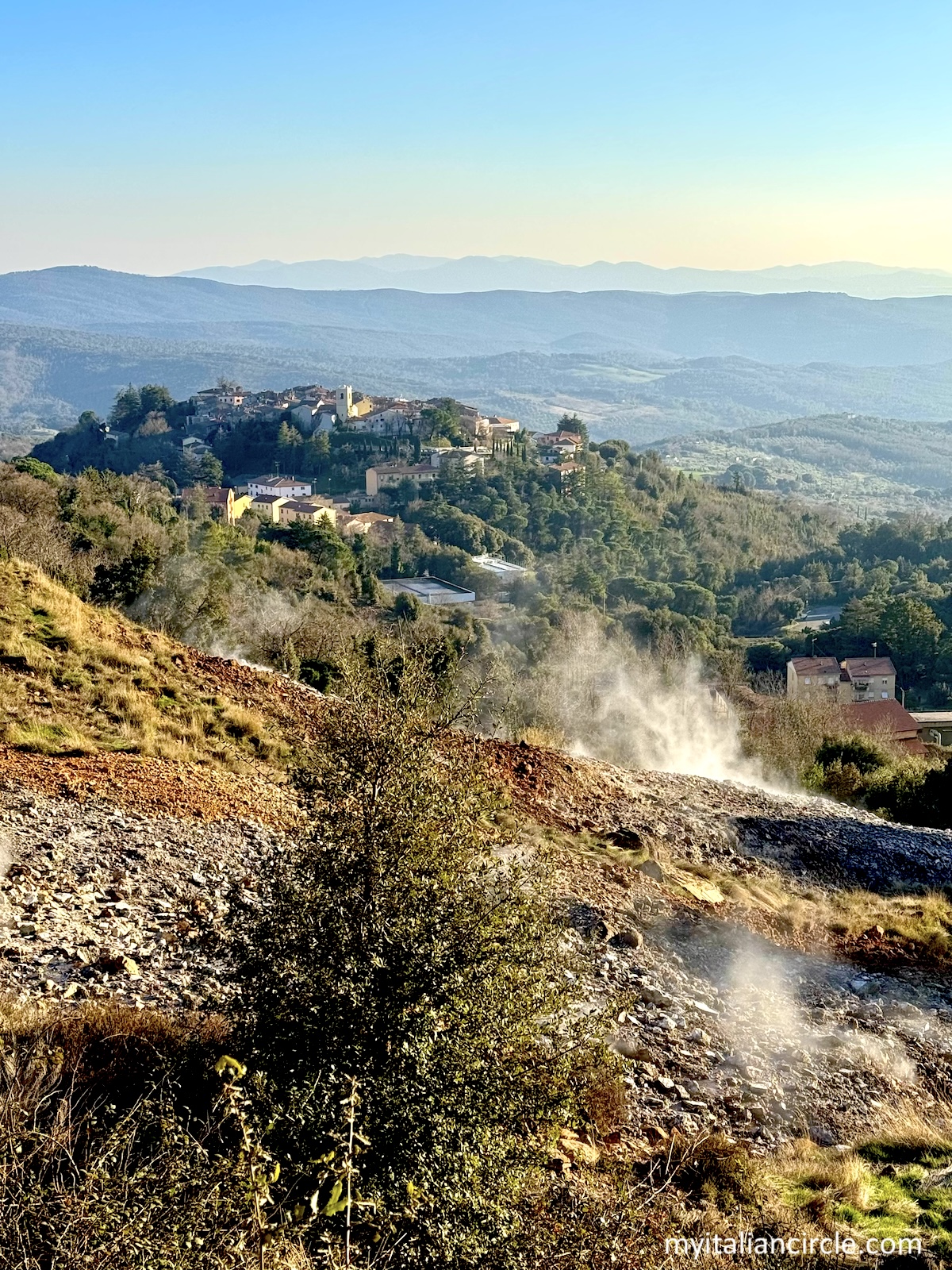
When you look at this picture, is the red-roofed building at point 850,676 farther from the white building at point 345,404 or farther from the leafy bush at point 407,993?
the white building at point 345,404

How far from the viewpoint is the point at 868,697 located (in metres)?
33.5

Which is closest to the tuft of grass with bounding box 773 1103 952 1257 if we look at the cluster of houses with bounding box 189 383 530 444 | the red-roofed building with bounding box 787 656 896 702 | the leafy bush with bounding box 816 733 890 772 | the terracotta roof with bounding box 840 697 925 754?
the leafy bush with bounding box 816 733 890 772

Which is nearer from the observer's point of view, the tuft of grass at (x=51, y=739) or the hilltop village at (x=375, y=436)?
the tuft of grass at (x=51, y=739)

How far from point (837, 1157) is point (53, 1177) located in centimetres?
451

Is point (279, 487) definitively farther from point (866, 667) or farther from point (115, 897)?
point (115, 897)

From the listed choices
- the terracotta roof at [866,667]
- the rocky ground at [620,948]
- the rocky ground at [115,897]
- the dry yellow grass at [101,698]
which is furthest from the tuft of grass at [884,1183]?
the terracotta roof at [866,667]

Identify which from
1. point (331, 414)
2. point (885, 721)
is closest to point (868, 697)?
point (885, 721)

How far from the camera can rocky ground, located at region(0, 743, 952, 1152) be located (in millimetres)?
6121

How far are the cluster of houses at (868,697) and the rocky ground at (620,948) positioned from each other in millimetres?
13695

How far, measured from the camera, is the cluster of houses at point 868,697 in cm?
2502

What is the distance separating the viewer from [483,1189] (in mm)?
3553

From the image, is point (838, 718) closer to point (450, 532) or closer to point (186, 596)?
point (186, 596)

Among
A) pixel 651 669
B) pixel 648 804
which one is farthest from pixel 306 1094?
pixel 651 669

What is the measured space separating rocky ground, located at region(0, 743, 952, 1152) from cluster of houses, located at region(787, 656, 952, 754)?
13.7 m
